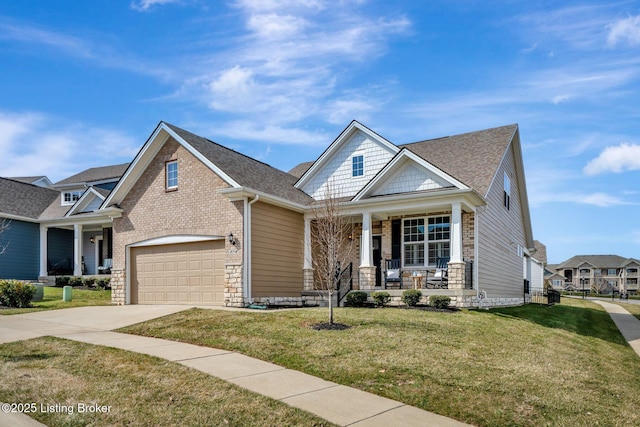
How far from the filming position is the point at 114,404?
6.31m

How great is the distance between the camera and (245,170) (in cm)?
1798

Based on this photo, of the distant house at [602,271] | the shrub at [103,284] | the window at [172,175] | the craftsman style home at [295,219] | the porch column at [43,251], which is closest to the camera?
the craftsman style home at [295,219]

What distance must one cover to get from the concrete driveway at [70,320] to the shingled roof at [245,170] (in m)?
4.86

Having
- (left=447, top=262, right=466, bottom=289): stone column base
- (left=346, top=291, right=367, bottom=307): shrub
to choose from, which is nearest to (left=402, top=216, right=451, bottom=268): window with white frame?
(left=447, top=262, right=466, bottom=289): stone column base

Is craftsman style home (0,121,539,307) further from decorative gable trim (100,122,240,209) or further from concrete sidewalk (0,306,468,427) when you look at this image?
concrete sidewalk (0,306,468,427)

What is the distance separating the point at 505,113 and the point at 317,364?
18.0 meters

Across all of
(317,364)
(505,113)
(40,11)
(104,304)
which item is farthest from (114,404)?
(505,113)

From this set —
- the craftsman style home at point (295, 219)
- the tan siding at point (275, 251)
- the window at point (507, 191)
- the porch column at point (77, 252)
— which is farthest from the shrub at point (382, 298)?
the porch column at point (77, 252)

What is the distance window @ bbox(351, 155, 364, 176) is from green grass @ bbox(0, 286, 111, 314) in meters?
10.5

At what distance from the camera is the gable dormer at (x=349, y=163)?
19328mm

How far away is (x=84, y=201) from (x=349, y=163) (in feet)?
51.2

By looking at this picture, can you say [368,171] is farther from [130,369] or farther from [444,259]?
[130,369]

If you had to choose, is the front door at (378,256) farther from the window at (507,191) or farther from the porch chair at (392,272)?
the window at (507,191)

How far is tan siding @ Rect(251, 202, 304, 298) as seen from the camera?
53.4 ft
